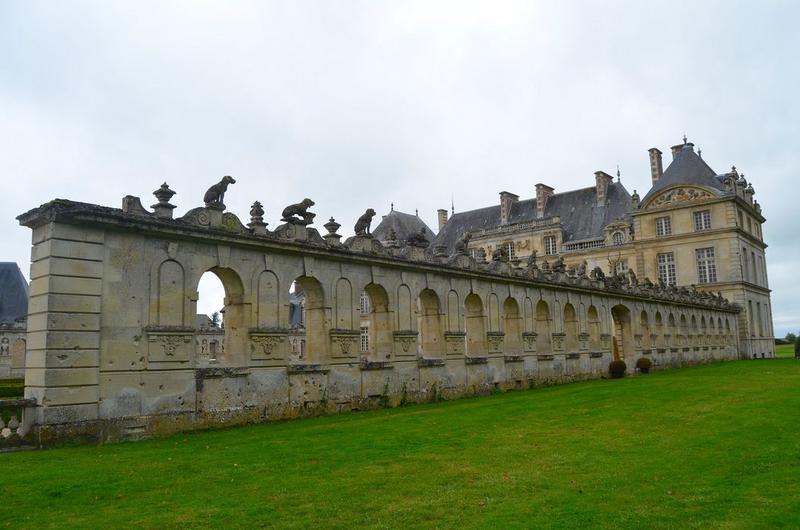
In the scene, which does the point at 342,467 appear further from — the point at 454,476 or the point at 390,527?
the point at 390,527

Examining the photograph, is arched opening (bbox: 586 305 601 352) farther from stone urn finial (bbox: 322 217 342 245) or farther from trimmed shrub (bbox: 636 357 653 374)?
stone urn finial (bbox: 322 217 342 245)

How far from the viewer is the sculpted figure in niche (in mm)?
15398

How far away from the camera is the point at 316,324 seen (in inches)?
626

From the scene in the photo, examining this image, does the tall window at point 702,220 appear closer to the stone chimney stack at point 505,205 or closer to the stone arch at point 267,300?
the stone chimney stack at point 505,205

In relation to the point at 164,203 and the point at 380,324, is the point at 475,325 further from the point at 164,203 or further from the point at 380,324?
the point at 164,203

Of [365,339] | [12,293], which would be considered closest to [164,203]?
[365,339]

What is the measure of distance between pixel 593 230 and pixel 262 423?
46.8 metres

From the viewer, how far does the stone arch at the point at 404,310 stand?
1813 cm

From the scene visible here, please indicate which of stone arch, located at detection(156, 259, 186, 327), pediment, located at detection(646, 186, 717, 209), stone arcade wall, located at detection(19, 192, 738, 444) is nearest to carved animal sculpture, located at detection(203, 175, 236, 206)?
stone arcade wall, located at detection(19, 192, 738, 444)

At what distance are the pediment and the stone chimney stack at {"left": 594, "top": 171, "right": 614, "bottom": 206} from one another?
282 inches

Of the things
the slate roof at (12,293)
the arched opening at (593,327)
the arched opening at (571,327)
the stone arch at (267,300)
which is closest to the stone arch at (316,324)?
the stone arch at (267,300)

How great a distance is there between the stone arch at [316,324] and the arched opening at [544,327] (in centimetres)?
1132

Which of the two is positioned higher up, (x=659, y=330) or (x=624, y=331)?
(x=659, y=330)

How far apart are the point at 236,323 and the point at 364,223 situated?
15.2 feet
